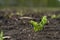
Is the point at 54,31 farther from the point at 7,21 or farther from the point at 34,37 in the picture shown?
the point at 7,21

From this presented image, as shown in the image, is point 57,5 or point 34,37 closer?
point 34,37

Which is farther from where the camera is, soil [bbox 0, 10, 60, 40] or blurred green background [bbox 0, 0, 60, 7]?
blurred green background [bbox 0, 0, 60, 7]

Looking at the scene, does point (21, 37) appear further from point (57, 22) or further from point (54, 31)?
point (57, 22)

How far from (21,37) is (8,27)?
52 centimetres

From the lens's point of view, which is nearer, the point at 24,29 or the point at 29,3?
the point at 24,29

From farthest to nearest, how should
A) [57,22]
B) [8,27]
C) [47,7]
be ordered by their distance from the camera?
[47,7] < [57,22] < [8,27]

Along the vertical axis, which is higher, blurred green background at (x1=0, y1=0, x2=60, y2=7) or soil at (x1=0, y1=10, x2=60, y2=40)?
blurred green background at (x1=0, y1=0, x2=60, y2=7)

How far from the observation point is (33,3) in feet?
17.4

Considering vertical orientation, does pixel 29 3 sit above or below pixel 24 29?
above

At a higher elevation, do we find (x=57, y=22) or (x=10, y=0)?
(x=10, y=0)

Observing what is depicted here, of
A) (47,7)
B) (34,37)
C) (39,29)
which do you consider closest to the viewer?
(34,37)

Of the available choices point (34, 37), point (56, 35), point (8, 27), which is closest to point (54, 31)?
point (56, 35)

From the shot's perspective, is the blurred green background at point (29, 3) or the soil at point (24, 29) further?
the blurred green background at point (29, 3)

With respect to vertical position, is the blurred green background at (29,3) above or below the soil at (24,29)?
above
